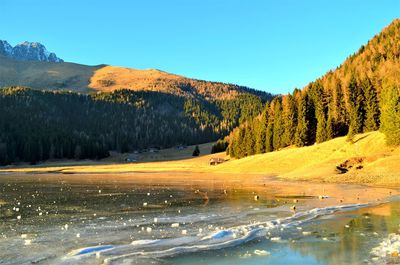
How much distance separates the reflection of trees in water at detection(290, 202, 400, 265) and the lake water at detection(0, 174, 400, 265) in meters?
0.04

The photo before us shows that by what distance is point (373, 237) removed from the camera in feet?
63.6

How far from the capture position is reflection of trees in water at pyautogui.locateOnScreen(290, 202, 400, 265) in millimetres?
16156

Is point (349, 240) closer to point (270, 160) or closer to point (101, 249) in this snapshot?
point (101, 249)

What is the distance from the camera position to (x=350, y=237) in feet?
64.3

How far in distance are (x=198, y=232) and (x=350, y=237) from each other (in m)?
7.25

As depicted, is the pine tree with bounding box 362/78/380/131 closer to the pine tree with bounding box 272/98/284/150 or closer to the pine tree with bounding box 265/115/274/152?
the pine tree with bounding box 272/98/284/150

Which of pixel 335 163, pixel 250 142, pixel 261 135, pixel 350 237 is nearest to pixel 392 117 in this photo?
pixel 335 163

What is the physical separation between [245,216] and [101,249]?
39.8ft

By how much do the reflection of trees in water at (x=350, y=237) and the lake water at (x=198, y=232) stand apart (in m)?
0.04

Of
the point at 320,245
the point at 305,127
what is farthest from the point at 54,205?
the point at 305,127

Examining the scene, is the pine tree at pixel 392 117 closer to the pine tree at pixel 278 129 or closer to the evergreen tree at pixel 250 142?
the pine tree at pixel 278 129

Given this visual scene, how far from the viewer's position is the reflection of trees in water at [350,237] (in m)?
16.2

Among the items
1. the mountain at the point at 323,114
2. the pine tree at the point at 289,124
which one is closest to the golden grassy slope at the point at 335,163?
the mountain at the point at 323,114

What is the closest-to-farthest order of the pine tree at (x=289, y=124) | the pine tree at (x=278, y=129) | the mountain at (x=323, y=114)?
the mountain at (x=323, y=114)
the pine tree at (x=289, y=124)
the pine tree at (x=278, y=129)
